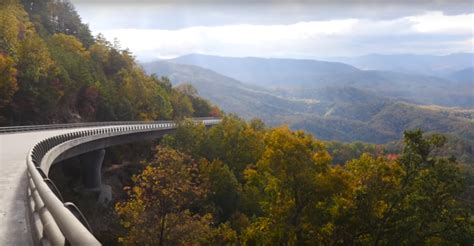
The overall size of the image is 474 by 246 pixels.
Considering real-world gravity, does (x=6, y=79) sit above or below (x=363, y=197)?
above

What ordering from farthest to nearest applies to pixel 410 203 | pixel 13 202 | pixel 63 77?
pixel 63 77 < pixel 410 203 < pixel 13 202

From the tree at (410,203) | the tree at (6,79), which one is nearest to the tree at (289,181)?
the tree at (410,203)

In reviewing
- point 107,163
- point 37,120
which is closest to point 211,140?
point 107,163

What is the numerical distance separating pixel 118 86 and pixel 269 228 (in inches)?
3170

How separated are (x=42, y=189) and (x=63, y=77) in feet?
224

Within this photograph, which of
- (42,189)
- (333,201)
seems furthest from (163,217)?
(42,189)

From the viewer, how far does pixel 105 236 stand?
35.4 m

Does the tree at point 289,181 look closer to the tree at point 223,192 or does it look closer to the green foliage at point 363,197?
the green foliage at point 363,197

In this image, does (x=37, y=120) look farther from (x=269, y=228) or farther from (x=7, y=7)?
(x=269, y=228)

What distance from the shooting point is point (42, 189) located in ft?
25.0

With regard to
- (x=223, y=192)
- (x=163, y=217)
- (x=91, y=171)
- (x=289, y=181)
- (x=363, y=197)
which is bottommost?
(x=223, y=192)

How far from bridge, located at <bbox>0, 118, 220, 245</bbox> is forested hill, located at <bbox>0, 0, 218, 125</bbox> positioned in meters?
7.99

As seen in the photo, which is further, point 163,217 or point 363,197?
point 163,217

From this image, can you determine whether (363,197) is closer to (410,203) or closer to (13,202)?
(410,203)
